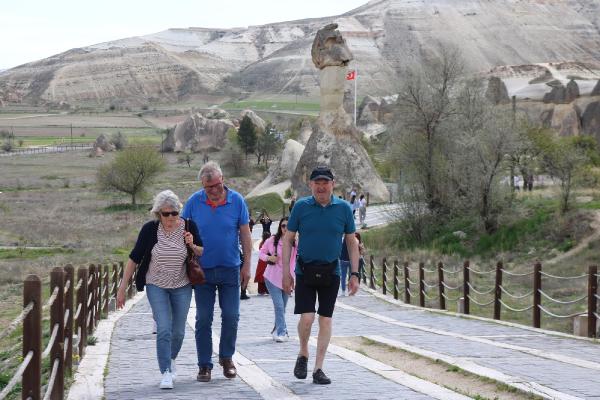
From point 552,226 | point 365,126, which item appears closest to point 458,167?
point 552,226

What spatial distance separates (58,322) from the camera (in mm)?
8516

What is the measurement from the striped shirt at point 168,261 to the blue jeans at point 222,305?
36cm

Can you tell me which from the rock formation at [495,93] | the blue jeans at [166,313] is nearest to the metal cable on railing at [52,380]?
the blue jeans at [166,313]

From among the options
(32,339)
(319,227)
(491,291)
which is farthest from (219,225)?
(491,291)

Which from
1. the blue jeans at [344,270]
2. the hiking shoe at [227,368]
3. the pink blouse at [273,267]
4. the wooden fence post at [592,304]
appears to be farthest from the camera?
the blue jeans at [344,270]

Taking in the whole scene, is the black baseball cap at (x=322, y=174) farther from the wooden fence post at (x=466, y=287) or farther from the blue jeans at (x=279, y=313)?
the wooden fence post at (x=466, y=287)

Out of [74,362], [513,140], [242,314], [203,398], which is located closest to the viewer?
[203,398]

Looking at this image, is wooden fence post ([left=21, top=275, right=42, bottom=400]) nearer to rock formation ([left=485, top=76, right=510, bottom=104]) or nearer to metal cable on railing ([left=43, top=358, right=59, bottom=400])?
metal cable on railing ([left=43, top=358, right=59, bottom=400])

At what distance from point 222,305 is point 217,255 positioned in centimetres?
52

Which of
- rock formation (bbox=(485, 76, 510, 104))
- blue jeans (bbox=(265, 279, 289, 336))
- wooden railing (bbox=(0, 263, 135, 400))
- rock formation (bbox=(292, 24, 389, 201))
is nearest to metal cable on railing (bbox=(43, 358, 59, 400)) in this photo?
wooden railing (bbox=(0, 263, 135, 400))

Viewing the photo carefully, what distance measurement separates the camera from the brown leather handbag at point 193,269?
9.01 metres

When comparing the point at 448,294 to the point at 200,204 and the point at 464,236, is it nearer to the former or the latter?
the point at 464,236

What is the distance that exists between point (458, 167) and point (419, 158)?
8.99ft

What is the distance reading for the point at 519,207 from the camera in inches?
1419
